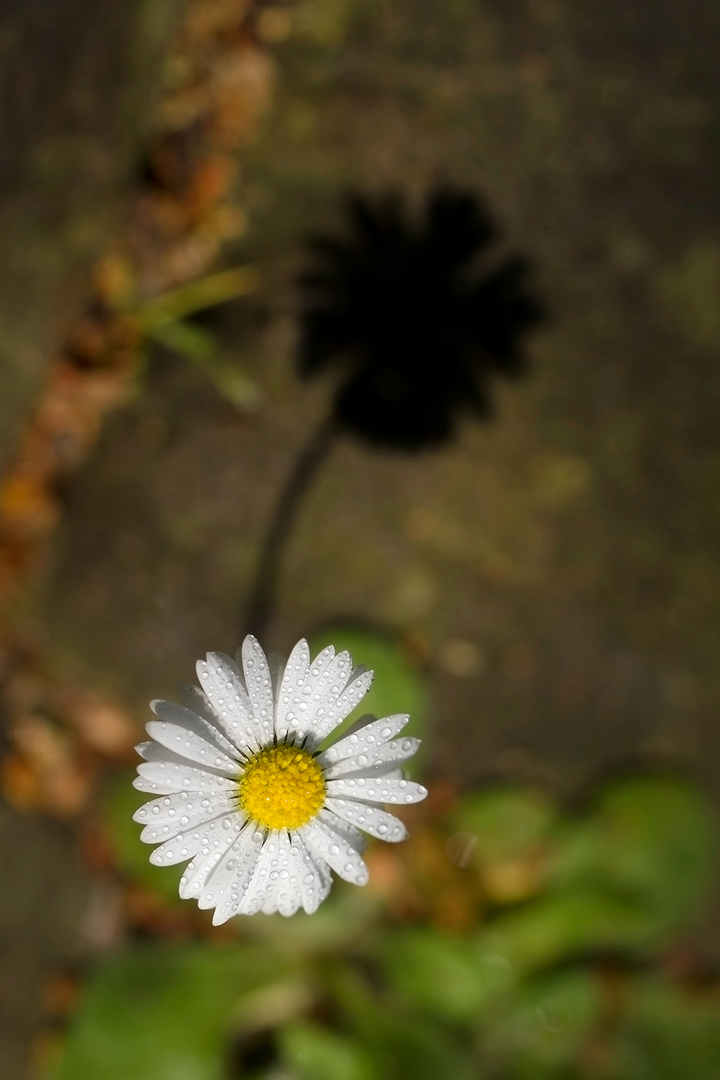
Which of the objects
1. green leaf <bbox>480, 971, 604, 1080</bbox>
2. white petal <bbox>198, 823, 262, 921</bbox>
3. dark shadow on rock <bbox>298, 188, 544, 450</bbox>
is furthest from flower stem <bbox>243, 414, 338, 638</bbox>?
green leaf <bbox>480, 971, 604, 1080</bbox>

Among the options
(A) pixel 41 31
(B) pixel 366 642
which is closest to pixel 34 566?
(B) pixel 366 642

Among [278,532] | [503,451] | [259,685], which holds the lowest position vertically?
[259,685]

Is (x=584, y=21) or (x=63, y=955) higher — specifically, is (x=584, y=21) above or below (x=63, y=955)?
above

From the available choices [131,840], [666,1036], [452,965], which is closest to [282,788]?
[131,840]

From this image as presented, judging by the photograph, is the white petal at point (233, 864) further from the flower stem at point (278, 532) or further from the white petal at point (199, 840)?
the flower stem at point (278, 532)

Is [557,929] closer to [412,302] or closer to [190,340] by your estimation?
[412,302]

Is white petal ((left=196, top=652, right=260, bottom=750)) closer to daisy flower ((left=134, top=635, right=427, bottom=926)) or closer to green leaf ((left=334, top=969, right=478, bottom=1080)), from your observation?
daisy flower ((left=134, top=635, right=427, bottom=926))

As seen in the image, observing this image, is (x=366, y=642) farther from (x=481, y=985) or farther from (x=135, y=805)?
(x=481, y=985)
